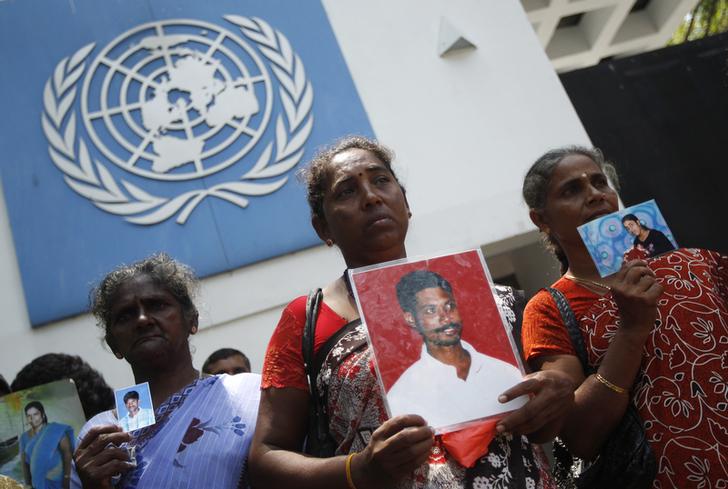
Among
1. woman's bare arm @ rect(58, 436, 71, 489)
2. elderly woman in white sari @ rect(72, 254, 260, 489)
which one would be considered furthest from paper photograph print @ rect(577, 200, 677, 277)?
woman's bare arm @ rect(58, 436, 71, 489)

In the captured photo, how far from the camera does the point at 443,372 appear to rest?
42.5 inches

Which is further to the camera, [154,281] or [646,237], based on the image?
[154,281]

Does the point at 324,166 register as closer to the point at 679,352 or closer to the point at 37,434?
the point at 679,352

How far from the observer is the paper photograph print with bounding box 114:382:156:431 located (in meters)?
1.54

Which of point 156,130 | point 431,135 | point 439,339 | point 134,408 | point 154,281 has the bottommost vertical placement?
point 439,339

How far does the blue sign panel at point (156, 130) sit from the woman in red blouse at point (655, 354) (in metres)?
2.94

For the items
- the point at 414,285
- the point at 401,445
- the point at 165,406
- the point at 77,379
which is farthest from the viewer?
the point at 77,379

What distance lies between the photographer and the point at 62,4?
4.64 m

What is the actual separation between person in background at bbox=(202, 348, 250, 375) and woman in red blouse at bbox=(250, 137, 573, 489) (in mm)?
1837

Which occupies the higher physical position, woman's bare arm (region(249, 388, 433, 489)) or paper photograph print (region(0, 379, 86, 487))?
paper photograph print (region(0, 379, 86, 487))

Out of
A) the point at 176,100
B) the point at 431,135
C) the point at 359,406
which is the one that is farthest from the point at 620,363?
the point at 176,100

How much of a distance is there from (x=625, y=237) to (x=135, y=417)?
134 cm

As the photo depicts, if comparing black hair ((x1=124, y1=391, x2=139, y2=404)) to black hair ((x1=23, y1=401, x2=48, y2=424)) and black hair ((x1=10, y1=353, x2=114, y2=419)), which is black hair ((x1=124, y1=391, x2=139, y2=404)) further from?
black hair ((x1=10, y1=353, x2=114, y2=419))

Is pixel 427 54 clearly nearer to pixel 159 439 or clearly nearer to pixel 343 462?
pixel 159 439
